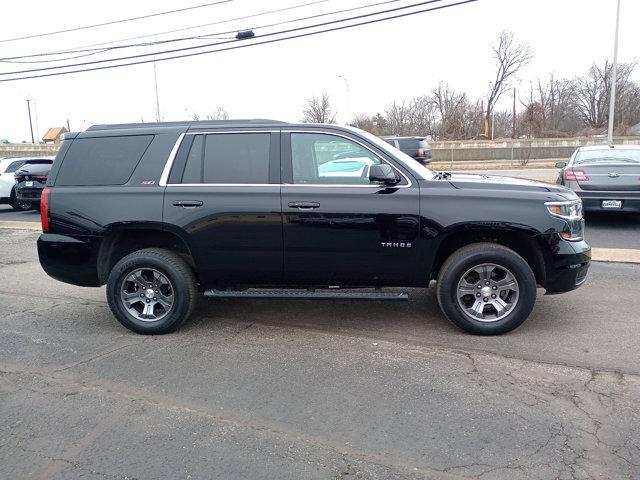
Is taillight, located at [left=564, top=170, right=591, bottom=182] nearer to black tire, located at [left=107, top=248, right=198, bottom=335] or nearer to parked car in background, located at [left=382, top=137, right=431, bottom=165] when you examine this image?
black tire, located at [left=107, top=248, right=198, bottom=335]

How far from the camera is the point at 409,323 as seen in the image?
5242mm

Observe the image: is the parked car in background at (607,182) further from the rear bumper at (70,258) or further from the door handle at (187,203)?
the rear bumper at (70,258)

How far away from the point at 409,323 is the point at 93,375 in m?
2.86

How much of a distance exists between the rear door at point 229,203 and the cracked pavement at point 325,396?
0.70 m

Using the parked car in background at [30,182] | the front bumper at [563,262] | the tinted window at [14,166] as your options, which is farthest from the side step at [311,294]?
the tinted window at [14,166]

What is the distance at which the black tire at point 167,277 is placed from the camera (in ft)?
16.4

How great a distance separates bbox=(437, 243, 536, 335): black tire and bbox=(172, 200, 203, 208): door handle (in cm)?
228

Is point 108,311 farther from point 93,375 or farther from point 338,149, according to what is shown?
point 338,149

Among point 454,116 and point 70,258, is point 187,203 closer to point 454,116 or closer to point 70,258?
point 70,258

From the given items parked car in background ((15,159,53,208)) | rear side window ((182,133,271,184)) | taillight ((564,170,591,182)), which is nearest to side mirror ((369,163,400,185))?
rear side window ((182,133,271,184))

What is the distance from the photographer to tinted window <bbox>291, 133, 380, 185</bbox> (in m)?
4.88

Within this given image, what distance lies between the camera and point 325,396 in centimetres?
378

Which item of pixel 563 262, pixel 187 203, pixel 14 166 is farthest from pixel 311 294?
pixel 14 166

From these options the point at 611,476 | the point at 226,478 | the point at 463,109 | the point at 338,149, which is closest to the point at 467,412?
the point at 611,476
